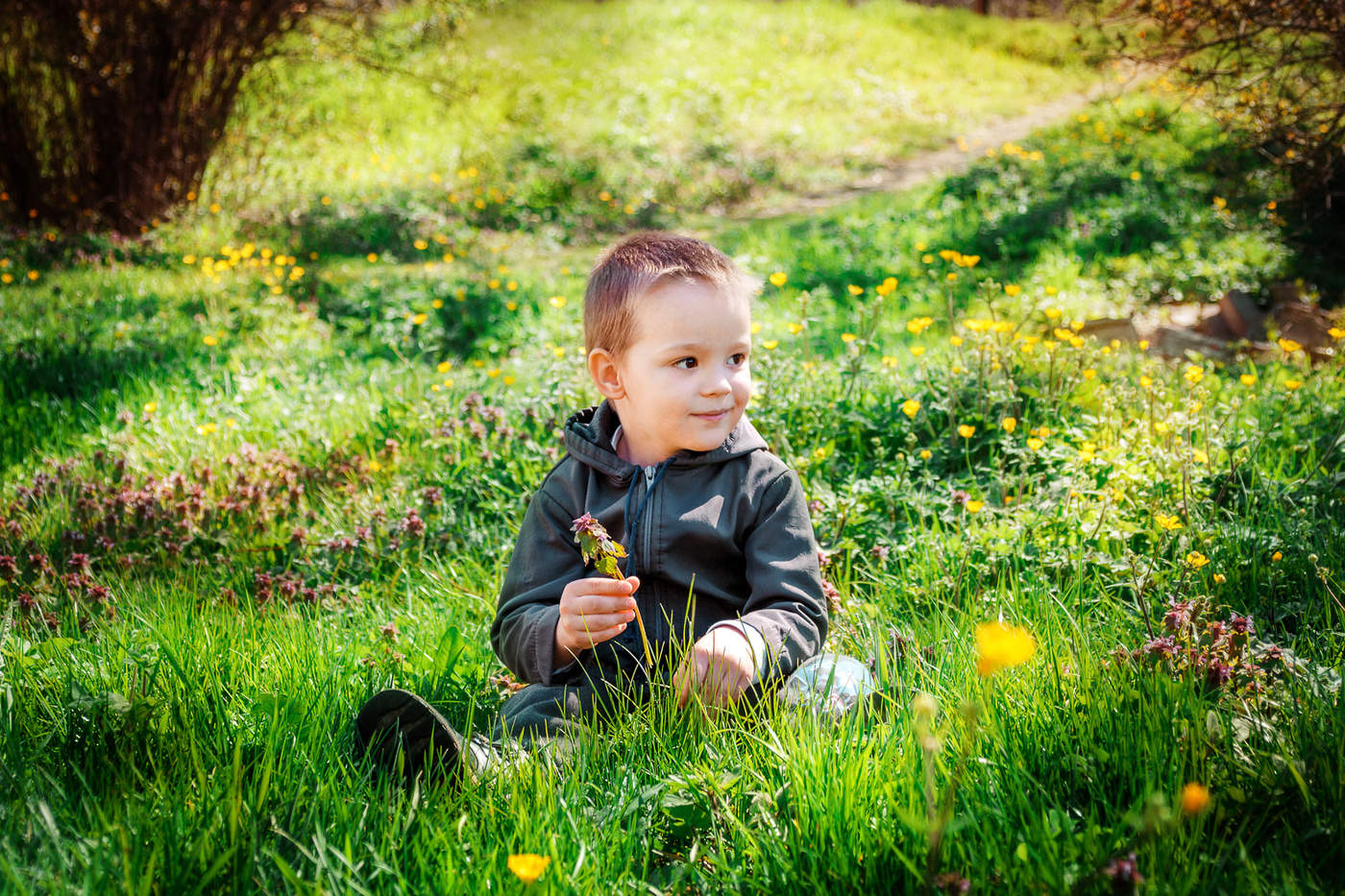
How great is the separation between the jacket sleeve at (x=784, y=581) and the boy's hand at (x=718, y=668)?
6 centimetres

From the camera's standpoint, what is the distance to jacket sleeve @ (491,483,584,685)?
6.68 ft

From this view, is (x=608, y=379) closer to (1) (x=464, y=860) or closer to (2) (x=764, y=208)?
(1) (x=464, y=860)

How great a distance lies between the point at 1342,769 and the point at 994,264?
16.6 ft

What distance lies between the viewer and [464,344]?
18.0ft

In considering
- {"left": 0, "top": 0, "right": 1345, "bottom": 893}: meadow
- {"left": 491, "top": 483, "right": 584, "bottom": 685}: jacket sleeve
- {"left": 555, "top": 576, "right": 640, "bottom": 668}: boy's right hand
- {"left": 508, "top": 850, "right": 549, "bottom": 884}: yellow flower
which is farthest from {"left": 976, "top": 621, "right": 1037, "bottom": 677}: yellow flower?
{"left": 491, "top": 483, "right": 584, "bottom": 685}: jacket sleeve

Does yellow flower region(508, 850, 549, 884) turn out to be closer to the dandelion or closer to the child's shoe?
the child's shoe

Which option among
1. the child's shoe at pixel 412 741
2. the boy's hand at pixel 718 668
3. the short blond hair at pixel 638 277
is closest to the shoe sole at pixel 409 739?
the child's shoe at pixel 412 741

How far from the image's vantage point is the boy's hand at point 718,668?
1873 mm

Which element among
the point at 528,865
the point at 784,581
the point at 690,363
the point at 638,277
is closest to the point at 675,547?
the point at 784,581

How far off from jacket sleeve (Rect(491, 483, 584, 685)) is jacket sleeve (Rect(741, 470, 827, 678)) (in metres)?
0.41

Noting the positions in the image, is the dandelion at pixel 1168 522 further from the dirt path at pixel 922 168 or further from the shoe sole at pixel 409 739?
the dirt path at pixel 922 168

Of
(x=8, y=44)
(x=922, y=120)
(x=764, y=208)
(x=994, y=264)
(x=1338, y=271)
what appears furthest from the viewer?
(x=922, y=120)

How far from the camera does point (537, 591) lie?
2.14 metres

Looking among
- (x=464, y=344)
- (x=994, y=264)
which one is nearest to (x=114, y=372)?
(x=464, y=344)
